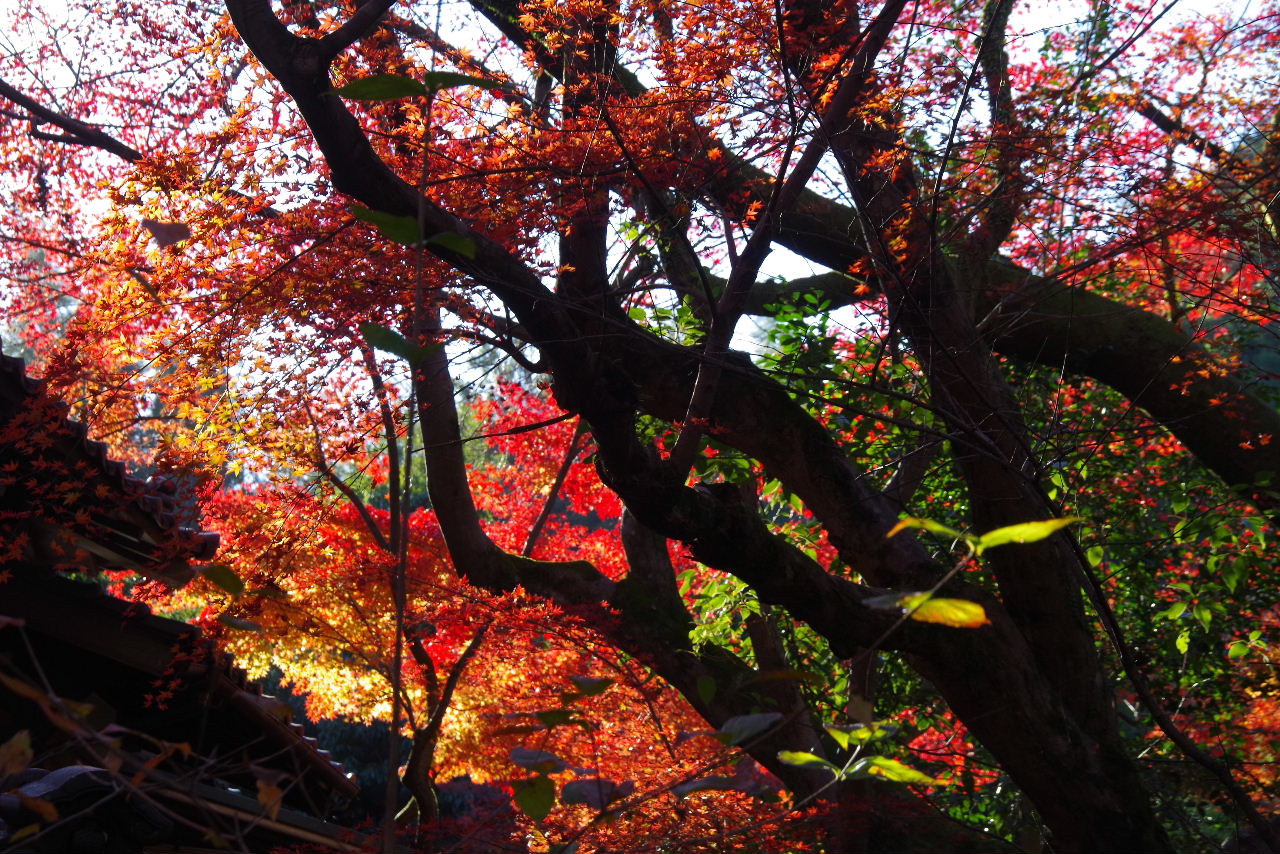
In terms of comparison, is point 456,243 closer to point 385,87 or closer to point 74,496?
point 385,87

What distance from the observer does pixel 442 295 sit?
4.57 metres

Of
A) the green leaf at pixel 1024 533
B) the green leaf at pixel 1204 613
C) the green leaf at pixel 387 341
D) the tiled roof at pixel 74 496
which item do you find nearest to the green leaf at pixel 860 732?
the green leaf at pixel 1024 533

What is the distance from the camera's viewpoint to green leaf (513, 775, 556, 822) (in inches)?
56.7

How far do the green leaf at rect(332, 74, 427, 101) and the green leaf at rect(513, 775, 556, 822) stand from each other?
3.45 feet

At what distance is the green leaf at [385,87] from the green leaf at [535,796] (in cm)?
105

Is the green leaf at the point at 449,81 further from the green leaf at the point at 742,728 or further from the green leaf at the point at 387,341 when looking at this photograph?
the green leaf at the point at 742,728

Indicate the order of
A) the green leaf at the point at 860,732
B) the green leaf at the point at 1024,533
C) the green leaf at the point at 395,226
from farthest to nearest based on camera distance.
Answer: the green leaf at the point at 860,732, the green leaf at the point at 395,226, the green leaf at the point at 1024,533

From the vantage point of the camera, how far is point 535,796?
1464 millimetres

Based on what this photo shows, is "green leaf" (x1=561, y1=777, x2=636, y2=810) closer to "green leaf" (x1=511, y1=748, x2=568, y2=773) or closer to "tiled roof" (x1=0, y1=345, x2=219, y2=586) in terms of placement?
"green leaf" (x1=511, y1=748, x2=568, y2=773)

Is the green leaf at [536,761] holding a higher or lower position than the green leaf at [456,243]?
lower

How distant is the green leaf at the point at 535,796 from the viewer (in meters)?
1.44

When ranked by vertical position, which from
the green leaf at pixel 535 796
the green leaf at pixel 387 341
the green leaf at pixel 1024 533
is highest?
the green leaf at pixel 387 341

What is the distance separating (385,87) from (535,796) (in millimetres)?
1089

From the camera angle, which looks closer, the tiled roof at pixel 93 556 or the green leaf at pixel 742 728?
the green leaf at pixel 742 728
